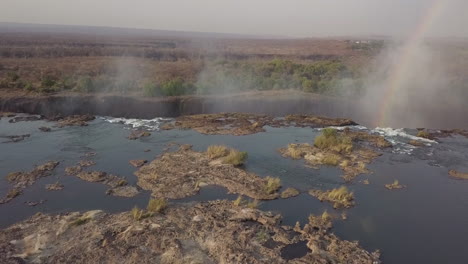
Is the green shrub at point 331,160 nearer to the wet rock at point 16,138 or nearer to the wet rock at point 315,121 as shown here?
the wet rock at point 315,121

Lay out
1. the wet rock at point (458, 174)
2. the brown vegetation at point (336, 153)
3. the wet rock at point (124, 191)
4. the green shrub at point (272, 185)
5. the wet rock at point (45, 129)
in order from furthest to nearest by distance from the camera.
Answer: the wet rock at point (45, 129), the brown vegetation at point (336, 153), the wet rock at point (458, 174), the green shrub at point (272, 185), the wet rock at point (124, 191)

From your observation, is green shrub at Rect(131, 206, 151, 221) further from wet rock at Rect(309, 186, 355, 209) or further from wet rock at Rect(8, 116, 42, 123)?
wet rock at Rect(8, 116, 42, 123)

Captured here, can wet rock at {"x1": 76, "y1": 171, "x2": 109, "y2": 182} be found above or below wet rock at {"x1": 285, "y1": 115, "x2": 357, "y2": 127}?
below

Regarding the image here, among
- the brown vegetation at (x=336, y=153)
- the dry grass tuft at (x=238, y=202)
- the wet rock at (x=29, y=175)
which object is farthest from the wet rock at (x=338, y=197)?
the wet rock at (x=29, y=175)

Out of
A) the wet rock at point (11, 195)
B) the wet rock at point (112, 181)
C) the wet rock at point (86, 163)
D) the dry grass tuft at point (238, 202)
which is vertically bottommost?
the wet rock at point (11, 195)

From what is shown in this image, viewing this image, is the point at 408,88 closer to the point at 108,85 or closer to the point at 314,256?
the point at 108,85

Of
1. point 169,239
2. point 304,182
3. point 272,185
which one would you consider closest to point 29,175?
point 169,239

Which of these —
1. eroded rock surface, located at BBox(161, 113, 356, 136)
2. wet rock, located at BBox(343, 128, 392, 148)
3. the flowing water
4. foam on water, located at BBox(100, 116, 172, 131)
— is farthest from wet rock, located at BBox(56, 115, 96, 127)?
wet rock, located at BBox(343, 128, 392, 148)
